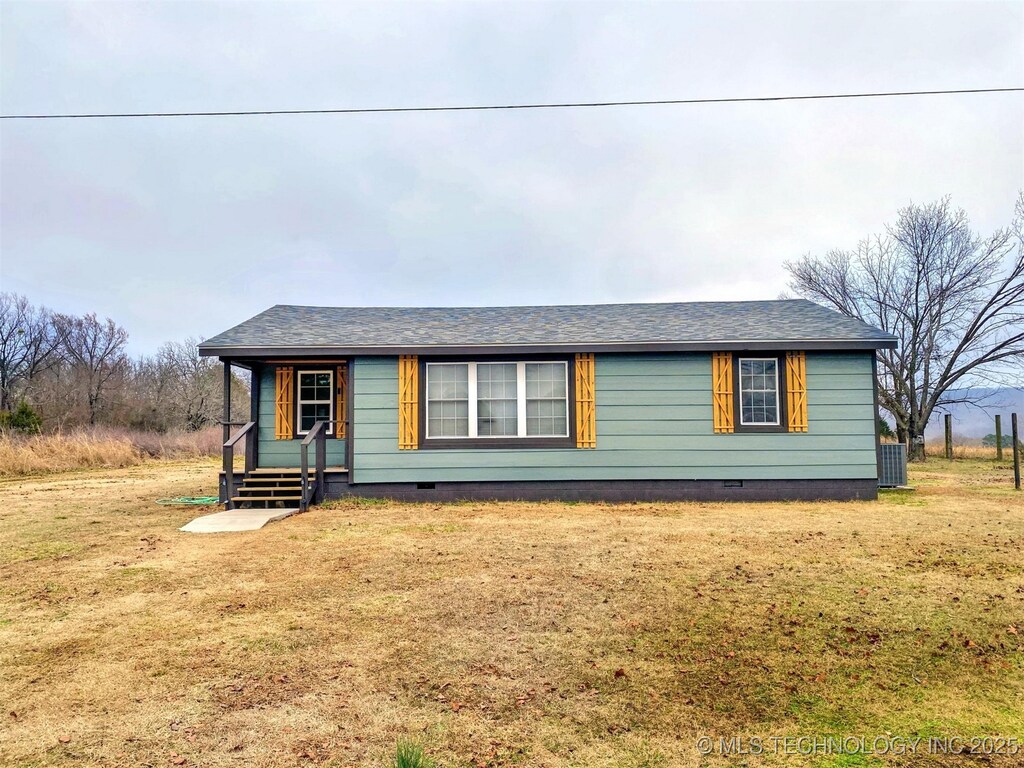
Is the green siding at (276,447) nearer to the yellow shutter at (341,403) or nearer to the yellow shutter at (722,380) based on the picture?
the yellow shutter at (341,403)

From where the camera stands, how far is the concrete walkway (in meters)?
7.72

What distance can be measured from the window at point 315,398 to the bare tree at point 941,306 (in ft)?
58.8

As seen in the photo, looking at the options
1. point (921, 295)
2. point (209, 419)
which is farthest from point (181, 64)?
point (921, 295)

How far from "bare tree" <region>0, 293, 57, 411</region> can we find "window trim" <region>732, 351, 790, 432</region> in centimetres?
3637

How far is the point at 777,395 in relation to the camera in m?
10.1

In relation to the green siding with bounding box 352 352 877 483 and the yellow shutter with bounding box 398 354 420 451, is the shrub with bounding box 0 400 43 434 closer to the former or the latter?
the green siding with bounding box 352 352 877 483

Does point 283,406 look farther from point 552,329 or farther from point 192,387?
point 192,387

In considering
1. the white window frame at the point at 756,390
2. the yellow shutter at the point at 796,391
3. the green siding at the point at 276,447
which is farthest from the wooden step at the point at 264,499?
the yellow shutter at the point at 796,391

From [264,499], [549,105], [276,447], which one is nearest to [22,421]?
[276,447]

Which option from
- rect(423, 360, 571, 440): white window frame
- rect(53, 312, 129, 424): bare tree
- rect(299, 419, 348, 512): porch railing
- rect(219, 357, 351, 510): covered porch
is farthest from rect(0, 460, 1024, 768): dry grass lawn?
rect(53, 312, 129, 424): bare tree

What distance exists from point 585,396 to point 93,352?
35.4 metres

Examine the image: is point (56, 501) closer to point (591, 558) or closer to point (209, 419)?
point (591, 558)

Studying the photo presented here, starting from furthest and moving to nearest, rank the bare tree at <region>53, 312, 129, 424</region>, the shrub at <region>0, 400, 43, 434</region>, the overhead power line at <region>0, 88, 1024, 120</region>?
the bare tree at <region>53, 312, 129, 424</region> < the shrub at <region>0, 400, 43, 434</region> < the overhead power line at <region>0, 88, 1024, 120</region>

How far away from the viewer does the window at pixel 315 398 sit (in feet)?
35.2
